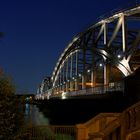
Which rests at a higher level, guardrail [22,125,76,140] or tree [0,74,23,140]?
tree [0,74,23,140]

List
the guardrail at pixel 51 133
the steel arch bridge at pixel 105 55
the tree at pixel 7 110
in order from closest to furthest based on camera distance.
Result: the tree at pixel 7 110 → the guardrail at pixel 51 133 → the steel arch bridge at pixel 105 55

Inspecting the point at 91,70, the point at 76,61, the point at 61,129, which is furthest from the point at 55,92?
the point at 61,129

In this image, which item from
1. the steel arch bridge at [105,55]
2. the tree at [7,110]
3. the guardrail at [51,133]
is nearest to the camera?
the tree at [7,110]

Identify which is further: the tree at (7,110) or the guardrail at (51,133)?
the guardrail at (51,133)

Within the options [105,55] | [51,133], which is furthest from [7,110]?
[105,55]

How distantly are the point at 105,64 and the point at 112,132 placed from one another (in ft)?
237

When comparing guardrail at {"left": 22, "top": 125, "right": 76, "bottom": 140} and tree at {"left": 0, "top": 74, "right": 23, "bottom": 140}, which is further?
guardrail at {"left": 22, "top": 125, "right": 76, "bottom": 140}

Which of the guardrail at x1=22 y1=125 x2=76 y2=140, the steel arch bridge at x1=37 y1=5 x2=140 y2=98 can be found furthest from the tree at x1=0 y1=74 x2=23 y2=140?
the steel arch bridge at x1=37 y1=5 x2=140 y2=98

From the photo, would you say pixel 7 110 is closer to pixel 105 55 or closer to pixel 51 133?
pixel 51 133

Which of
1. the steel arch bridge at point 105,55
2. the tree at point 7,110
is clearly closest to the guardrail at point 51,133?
the tree at point 7,110

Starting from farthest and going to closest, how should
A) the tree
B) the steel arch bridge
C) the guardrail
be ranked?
the steel arch bridge, the guardrail, the tree

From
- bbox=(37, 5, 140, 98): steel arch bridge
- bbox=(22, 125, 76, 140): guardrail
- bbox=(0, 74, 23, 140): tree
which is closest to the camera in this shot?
bbox=(0, 74, 23, 140): tree

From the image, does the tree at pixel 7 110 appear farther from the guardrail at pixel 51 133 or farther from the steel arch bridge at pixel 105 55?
the steel arch bridge at pixel 105 55

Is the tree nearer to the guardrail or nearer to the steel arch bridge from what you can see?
the guardrail
